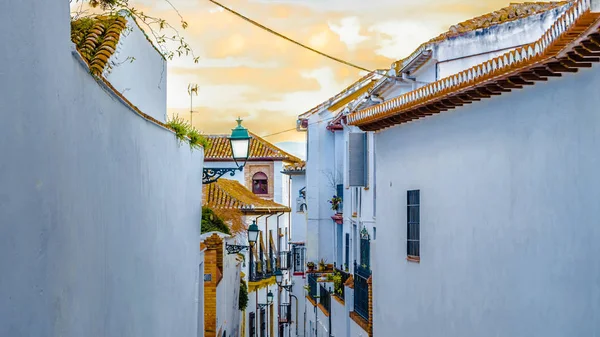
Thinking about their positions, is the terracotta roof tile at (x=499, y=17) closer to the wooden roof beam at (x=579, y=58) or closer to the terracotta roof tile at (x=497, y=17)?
the terracotta roof tile at (x=497, y=17)

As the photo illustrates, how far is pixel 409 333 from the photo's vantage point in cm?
1436

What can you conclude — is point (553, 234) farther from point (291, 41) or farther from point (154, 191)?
point (291, 41)

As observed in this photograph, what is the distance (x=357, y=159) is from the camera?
22.0 meters

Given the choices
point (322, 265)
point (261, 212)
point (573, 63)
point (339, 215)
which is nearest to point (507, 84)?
point (573, 63)

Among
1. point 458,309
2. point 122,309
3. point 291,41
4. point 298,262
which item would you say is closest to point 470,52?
point 291,41

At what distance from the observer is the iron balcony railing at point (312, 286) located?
30969 millimetres

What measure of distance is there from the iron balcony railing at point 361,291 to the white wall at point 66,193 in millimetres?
10762

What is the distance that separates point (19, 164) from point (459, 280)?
8.70 metres

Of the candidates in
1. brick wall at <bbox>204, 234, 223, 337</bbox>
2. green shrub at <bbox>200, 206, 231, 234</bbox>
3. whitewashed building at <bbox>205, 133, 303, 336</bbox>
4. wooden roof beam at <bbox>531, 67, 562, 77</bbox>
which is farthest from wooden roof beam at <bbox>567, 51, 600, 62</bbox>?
whitewashed building at <bbox>205, 133, 303, 336</bbox>

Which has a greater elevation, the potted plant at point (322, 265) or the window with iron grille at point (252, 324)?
the potted plant at point (322, 265)

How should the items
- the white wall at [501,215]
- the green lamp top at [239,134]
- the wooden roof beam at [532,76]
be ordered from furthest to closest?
the green lamp top at [239,134]
the wooden roof beam at [532,76]
the white wall at [501,215]

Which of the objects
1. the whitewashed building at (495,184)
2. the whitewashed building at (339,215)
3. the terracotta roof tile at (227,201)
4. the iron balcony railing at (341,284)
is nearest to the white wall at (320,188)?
the whitewashed building at (339,215)

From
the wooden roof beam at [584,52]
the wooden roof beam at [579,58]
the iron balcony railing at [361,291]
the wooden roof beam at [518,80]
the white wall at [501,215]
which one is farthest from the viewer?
the iron balcony railing at [361,291]

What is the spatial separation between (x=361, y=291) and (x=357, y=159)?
3.23m
